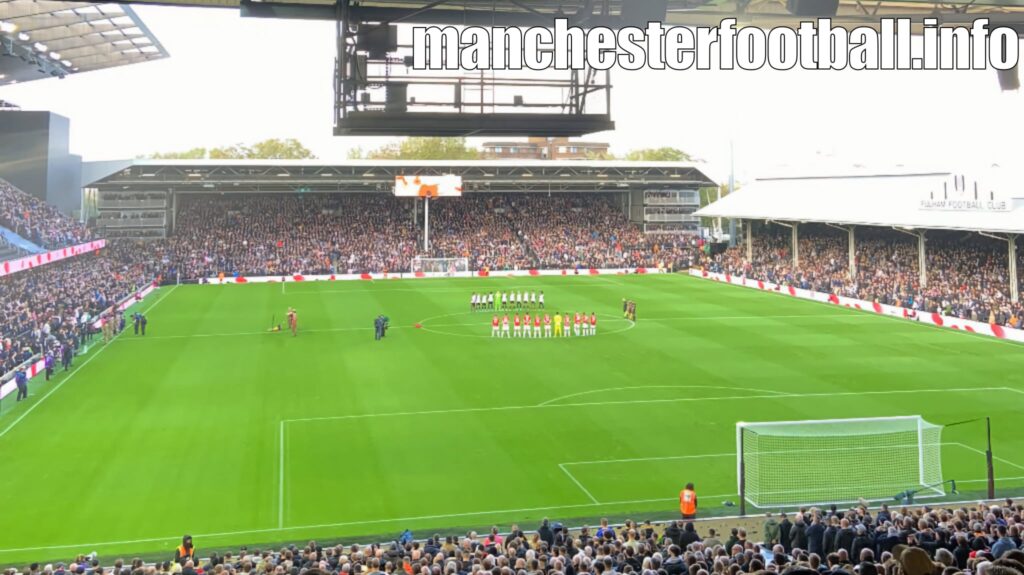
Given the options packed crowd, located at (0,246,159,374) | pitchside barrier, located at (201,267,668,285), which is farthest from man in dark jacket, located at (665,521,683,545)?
pitchside barrier, located at (201,267,668,285)

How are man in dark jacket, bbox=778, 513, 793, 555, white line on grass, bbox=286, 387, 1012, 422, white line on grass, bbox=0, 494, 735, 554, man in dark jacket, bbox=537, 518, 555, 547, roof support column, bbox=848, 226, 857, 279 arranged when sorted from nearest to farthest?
1. man in dark jacket, bbox=778, 513, 793, 555
2. man in dark jacket, bbox=537, 518, 555, 547
3. white line on grass, bbox=0, 494, 735, 554
4. white line on grass, bbox=286, 387, 1012, 422
5. roof support column, bbox=848, 226, 857, 279

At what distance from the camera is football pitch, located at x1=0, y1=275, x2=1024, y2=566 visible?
52.7ft

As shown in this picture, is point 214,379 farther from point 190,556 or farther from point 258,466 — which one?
point 190,556

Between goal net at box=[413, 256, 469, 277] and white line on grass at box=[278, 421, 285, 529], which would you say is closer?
white line on grass at box=[278, 421, 285, 529]

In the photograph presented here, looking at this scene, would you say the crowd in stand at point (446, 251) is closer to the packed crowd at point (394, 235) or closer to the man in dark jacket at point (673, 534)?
the packed crowd at point (394, 235)

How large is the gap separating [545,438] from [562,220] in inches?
2089

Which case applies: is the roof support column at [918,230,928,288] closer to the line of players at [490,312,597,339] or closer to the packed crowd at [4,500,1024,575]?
the line of players at [490,312,597,339]

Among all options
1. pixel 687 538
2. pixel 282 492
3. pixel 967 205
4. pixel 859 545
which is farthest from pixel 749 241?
pixel 859 545

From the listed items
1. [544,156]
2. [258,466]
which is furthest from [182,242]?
[544,156]

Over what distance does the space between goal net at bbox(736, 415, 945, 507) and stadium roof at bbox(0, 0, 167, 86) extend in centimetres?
2777

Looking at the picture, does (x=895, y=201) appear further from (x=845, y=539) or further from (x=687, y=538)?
(x=845, y=539)

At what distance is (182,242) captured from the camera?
211 feet

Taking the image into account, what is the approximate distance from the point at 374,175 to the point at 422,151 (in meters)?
59.6

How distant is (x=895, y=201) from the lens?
148ft
